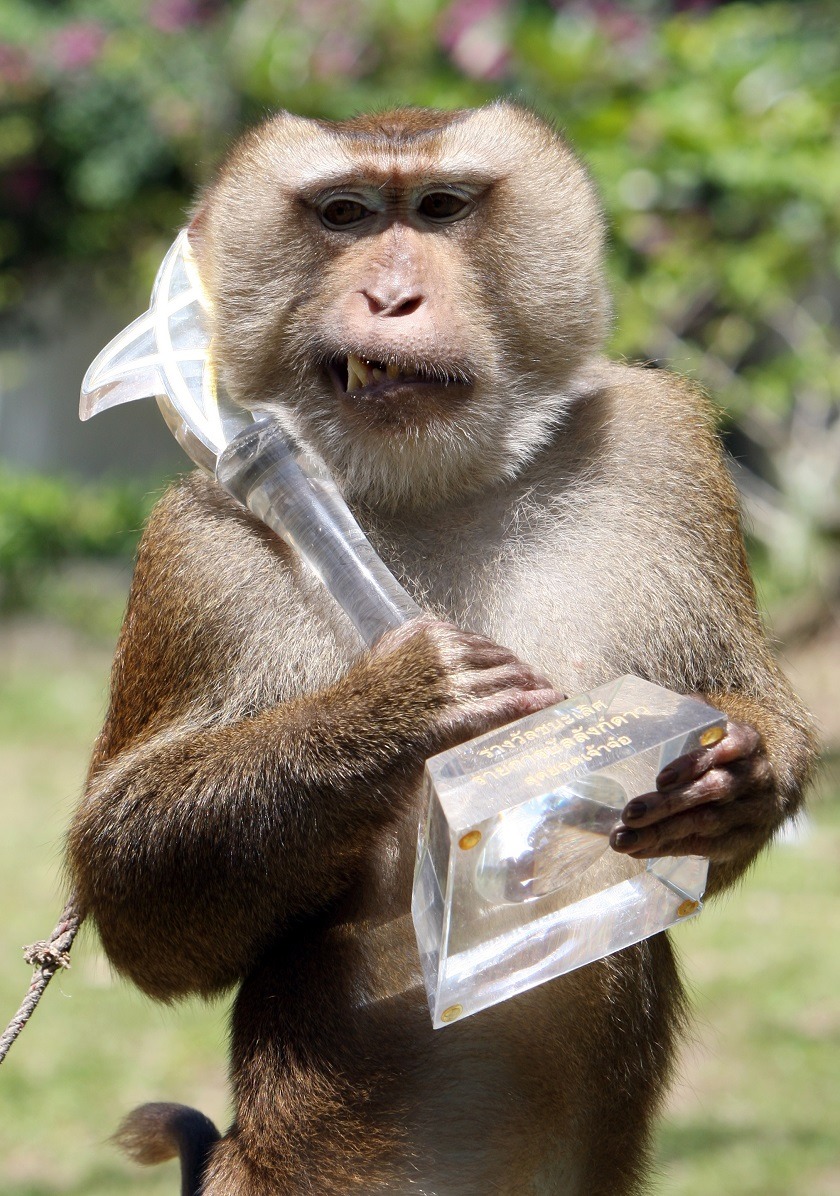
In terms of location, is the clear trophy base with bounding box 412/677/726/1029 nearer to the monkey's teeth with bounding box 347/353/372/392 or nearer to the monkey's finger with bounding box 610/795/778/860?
Result: the monkey's finger with bounding box 610/795/778/860

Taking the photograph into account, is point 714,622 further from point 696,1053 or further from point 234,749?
point 696,1053

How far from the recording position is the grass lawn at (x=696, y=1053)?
4793 mm

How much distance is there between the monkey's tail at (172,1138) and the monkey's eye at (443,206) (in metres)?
1.83

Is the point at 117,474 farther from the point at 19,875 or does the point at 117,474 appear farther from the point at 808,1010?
the point at 808,1010

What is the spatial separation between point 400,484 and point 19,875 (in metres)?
5.40

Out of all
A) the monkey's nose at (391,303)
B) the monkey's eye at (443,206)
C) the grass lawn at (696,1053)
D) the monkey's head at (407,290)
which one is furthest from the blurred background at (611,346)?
the monkey's nose at (391,303)

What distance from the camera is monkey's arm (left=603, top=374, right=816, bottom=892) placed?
262cm

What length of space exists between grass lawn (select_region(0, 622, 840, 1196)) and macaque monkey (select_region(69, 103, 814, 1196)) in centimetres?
137

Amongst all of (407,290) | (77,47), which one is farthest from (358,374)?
(77,47)

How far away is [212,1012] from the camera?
6469 millimetres

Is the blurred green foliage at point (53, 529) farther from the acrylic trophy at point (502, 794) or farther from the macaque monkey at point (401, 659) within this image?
the acrylic trophy at point (502, 794)

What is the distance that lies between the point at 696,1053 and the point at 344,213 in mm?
3955

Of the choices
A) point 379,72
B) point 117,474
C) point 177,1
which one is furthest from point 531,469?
point 117,474

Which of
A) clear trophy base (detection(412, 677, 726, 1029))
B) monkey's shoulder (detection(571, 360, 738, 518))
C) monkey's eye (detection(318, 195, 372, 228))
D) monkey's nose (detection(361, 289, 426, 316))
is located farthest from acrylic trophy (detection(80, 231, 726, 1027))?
monkey's shoulder (detection(571, 360, 738, 518))
